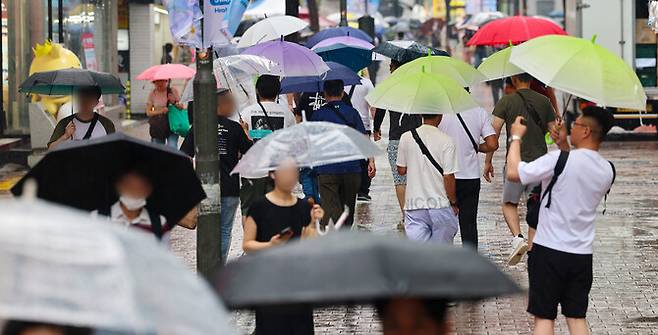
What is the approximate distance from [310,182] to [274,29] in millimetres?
4584

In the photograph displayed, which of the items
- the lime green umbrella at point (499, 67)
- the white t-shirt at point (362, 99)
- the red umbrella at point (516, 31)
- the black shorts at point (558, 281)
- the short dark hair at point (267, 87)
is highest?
the red umbrella at point (516, 31)

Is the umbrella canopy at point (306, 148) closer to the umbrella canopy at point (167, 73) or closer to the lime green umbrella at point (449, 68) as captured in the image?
the lime green umbrella at point (449, 68)

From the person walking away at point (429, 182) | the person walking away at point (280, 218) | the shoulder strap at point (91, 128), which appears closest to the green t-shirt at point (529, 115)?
the person walking away at point (429, 182)

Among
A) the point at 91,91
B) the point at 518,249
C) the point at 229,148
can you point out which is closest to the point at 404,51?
the point at 518,249

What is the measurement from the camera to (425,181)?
32.1 feet

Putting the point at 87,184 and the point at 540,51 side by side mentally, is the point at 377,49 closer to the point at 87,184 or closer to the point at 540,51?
the point at 540,51

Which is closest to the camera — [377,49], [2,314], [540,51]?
[2,314]

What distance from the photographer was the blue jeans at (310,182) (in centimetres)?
1155

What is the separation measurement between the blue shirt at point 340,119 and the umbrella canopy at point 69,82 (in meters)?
1.81

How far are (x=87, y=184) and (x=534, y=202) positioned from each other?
11.8 feet

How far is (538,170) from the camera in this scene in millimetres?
7547

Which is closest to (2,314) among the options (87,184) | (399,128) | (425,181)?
(87,184)

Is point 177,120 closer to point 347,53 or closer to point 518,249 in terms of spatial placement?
point 347,53

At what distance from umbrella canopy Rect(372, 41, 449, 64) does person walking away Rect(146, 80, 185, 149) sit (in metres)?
2.80
